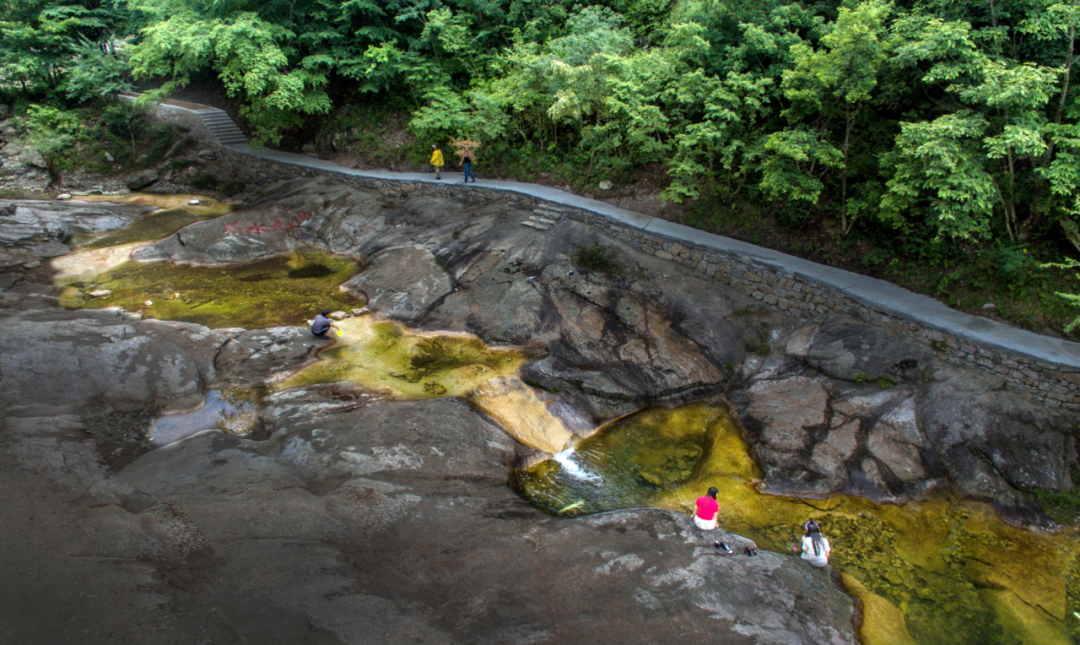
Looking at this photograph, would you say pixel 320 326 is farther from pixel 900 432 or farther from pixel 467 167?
pixel 900 432

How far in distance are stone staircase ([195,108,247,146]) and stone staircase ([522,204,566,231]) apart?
18.2 metres

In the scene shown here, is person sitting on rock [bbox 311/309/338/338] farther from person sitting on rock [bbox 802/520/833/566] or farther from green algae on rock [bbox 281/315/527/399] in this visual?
person sitting on rock [bbox 802/520/833/566]

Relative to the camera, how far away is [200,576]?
7297mm

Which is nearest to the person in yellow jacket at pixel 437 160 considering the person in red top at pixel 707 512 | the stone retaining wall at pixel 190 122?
the stone retaining wall at pixel 190 122

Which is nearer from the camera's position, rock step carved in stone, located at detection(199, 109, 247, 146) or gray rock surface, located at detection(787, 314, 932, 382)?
gray rock surface, located at detection(787, 314, 932, 382)

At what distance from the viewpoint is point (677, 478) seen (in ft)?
40.5

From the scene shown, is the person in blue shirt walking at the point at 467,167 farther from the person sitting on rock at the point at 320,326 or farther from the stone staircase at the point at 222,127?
the stone staircase at the point at 222,127

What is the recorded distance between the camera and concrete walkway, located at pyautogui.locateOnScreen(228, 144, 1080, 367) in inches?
470

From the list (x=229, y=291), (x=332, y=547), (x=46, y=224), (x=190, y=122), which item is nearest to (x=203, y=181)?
(x=190, y=122)

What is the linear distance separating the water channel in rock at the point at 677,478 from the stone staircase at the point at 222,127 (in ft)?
36.7

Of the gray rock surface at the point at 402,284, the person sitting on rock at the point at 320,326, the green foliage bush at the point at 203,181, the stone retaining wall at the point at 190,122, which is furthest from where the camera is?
the stone retaining wall at the point at 190,122

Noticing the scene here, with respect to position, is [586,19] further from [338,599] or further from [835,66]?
[338,599]

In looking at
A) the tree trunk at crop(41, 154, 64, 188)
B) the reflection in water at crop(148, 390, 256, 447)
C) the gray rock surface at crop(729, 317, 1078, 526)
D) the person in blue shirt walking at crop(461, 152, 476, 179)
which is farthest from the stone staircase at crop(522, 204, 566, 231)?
the tree trunk at crop(41, 154, 64, 188)

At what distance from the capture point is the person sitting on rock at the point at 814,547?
32.1 feet
